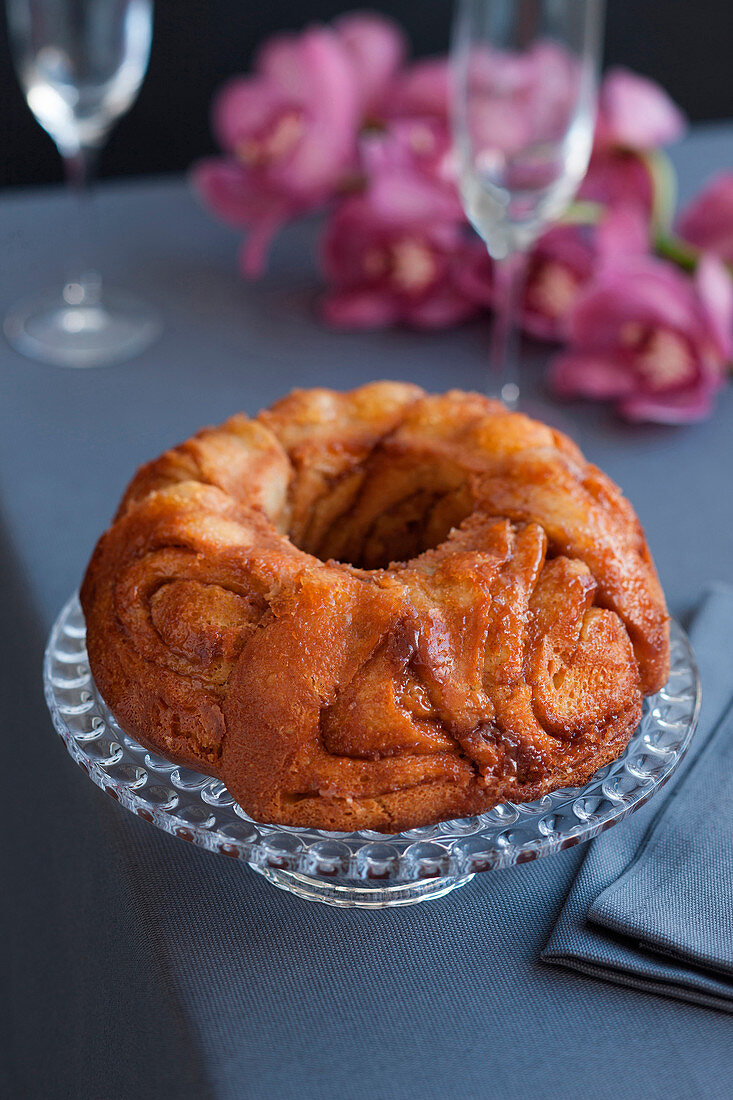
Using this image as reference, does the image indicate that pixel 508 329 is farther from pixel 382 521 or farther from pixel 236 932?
pixel 236 932

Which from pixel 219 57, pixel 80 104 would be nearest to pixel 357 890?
pixel 80 104

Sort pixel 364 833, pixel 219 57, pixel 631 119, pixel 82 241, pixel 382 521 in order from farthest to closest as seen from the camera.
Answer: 1. pixel 219 57
2. pixel 82 241
3. pixel 631 119
4. pixel 382 521
5. pixel 364 833

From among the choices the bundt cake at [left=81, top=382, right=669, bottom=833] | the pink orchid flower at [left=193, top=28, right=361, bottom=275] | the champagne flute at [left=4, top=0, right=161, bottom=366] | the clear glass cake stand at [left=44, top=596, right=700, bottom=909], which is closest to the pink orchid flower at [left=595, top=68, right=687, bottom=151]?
the pink orchid flower at [left=193, top=28, right=361, bottom=275]

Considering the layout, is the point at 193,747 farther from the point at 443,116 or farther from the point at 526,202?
the point at 443,116

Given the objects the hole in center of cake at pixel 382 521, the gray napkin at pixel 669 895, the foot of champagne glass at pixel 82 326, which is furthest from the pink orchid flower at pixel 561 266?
the gray napkin at pixel 669 895

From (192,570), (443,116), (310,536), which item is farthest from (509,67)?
(192,570)
